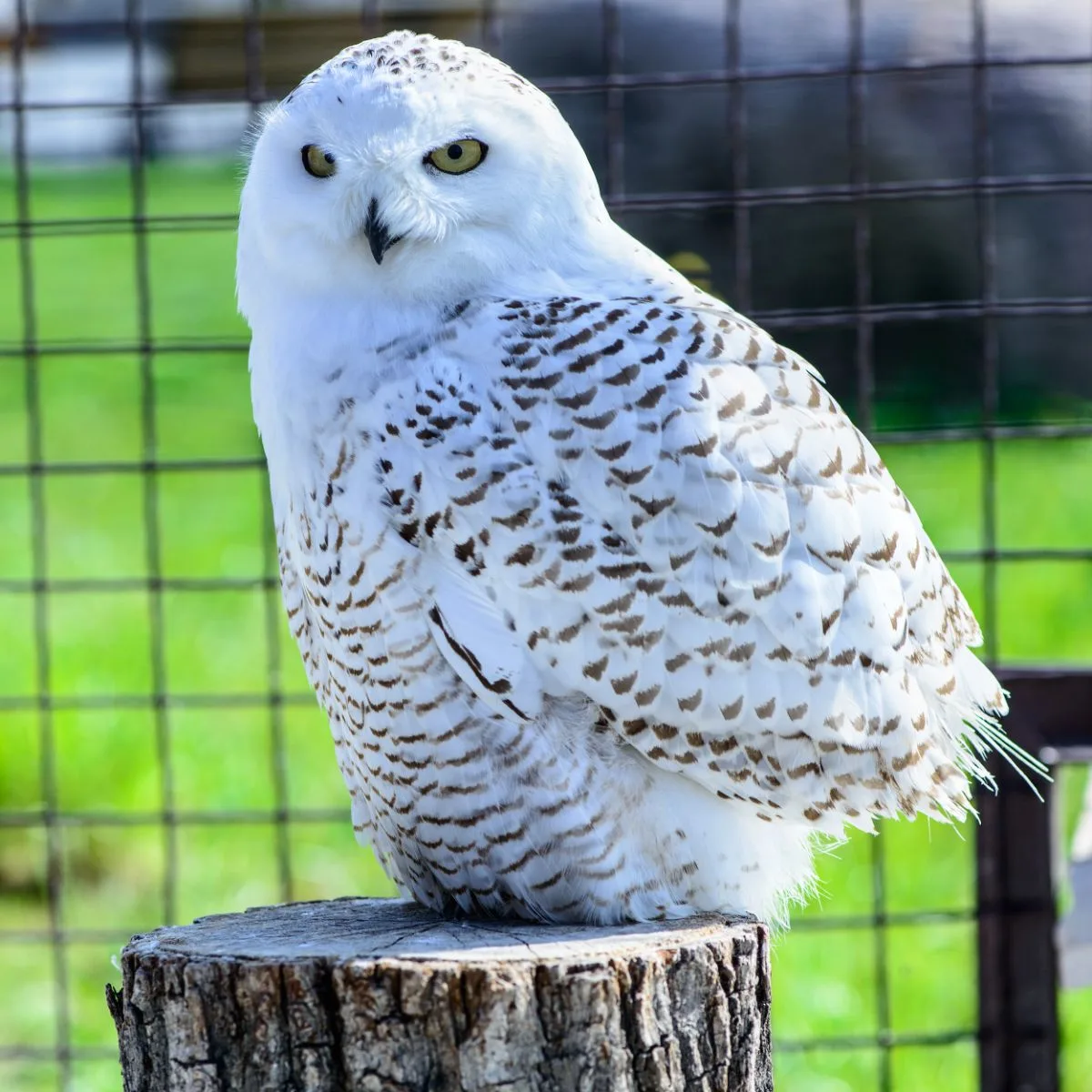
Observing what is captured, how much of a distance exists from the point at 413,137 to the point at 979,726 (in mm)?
1211

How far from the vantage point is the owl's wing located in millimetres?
1947

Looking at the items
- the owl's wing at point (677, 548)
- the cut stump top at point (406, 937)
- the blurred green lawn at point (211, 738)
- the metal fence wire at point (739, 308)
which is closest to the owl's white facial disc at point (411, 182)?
the owl's wing at point (677, 548)

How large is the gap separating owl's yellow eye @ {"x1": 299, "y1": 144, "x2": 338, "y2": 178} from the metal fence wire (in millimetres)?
1069

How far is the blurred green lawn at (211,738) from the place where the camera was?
3.77 metres

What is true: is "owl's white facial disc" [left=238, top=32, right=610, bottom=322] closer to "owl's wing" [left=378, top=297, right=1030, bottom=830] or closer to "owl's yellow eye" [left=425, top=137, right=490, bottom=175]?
"owl's yellow eye" [left=425, top=137, right=490, bottom=175]

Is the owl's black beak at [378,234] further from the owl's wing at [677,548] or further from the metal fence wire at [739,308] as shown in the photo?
the metal fence wire at [739,308]

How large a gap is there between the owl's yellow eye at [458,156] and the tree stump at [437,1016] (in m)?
1.00

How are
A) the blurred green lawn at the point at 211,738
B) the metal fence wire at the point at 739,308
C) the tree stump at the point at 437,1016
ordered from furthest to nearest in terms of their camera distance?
the blurred green lawn at the point at 211,738 < the metal fence wire at the point at 739,308 < the tree stump at the point at 437,1016

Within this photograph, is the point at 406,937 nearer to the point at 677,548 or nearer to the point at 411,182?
the point at 677,548

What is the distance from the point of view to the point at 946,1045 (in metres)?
3.56

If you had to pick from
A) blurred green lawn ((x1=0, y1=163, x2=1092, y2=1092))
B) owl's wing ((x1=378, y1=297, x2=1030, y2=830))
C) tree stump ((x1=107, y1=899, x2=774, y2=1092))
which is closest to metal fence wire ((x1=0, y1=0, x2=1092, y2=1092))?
blurred green lawn ((x1=0, y1=163, x2=1092, y2=1092))

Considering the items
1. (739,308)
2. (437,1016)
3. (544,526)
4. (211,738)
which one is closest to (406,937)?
(437,1016)

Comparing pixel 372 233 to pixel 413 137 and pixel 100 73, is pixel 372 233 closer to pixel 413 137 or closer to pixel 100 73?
pixel 413 137

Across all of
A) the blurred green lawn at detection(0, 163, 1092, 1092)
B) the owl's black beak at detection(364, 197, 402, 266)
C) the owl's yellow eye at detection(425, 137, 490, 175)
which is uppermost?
the owl's yellow eye at detection(425, 137, 490, 175)
